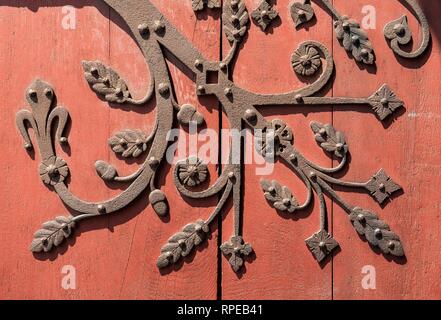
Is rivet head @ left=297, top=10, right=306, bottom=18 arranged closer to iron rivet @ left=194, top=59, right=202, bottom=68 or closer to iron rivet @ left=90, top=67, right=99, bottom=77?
iron rivet @ left=194, top=59, right=202, bottom=68

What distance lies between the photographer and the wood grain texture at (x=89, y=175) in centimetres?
192

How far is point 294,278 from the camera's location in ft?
6.24

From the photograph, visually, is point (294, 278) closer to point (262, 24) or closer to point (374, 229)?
point (374, 229)

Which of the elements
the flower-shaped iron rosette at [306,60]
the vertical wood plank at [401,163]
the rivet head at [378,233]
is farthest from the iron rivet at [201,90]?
the rivet head at [378,233]

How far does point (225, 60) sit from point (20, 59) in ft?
1.96

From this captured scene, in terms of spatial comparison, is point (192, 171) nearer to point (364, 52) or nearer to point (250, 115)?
point (250, 115)

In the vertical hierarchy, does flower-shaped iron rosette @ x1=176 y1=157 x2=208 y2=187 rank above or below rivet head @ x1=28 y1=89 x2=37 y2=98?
below

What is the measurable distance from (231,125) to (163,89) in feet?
0.71

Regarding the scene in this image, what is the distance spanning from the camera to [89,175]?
1935 mm

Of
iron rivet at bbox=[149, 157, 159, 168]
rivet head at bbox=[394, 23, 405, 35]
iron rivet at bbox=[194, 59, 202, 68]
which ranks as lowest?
iron rivet at bbox=[149, 157, 159, 168]

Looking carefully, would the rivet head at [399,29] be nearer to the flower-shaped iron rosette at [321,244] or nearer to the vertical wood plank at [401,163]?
the vertical wood plank at [401,163]

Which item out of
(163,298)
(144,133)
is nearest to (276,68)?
(144,133)

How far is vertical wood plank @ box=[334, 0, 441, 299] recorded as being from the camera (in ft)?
6.15

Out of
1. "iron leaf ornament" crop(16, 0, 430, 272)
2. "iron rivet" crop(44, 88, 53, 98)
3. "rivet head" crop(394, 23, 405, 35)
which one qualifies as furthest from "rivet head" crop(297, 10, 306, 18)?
"iron rivet" crop(44, 88, 53, 98)
